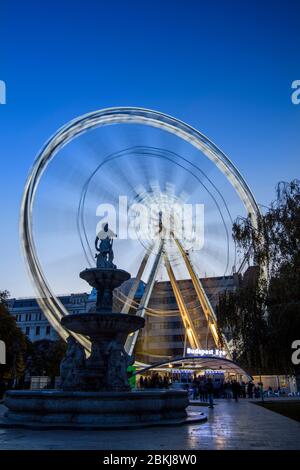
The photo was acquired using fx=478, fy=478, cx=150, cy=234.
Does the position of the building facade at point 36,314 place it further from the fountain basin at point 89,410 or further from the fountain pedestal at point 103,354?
the fountain basin at point 89,410

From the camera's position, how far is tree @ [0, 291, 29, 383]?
32.8 metres

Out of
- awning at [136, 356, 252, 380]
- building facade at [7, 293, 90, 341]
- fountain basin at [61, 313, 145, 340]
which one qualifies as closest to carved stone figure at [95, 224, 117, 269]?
fountain basin at [61, 313, 145, 340]

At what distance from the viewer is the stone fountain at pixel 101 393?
11.3m

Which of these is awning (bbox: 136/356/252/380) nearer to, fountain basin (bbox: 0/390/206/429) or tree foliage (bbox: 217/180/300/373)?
tree foliage (bbox: 217/180/300/373)

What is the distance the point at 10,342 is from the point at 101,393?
2358cm

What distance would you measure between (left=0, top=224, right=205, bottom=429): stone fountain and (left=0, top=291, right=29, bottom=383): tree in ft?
57.4

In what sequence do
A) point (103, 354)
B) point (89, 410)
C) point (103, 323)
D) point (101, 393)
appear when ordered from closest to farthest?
point (89, 410) → point (101, 393) → point (103, 323) → point (103, 354)

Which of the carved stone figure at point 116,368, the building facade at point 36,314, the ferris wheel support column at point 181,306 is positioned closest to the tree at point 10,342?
the ferris wheel support column at point 181,306

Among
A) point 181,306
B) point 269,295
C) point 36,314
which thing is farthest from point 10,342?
point 36,314

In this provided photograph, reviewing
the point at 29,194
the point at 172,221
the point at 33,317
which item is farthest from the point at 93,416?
the point at 33,317

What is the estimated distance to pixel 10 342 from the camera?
33312mm

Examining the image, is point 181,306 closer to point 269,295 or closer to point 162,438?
point 269,295
